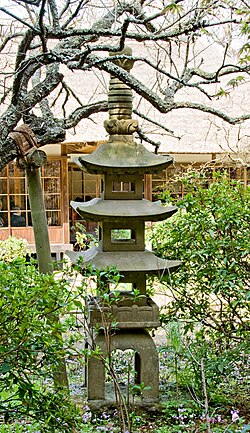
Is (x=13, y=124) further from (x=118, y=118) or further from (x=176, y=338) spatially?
(x=176, y=338)

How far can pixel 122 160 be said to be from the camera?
3873mm

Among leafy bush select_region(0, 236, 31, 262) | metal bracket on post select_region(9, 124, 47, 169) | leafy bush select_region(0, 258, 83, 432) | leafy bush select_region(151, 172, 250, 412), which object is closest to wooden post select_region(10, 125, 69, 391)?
metal bracket on post select_region(9, 124, 47, 169)

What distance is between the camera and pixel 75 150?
12.2 metres

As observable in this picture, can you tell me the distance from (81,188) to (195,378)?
11.4m

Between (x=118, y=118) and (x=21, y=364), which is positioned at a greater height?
(x=118, y=118)

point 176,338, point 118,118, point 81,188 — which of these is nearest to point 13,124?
point 118,118

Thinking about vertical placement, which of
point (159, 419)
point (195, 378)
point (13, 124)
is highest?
point (13, 124)

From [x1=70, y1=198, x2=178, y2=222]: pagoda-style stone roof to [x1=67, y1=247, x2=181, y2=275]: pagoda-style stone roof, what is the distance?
23 centimetres

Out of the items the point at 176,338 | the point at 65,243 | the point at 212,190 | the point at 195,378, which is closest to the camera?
the point at 176,338

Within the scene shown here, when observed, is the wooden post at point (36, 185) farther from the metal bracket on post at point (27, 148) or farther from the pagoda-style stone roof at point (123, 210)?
the pagoda-style stone roof at point (123, 210)

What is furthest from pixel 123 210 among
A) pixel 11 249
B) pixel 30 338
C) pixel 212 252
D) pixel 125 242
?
pixel 11 249

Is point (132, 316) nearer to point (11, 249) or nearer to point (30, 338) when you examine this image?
point (30, 338)

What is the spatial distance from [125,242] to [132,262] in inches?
8.3

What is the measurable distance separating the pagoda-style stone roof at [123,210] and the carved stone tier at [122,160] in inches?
8.3
